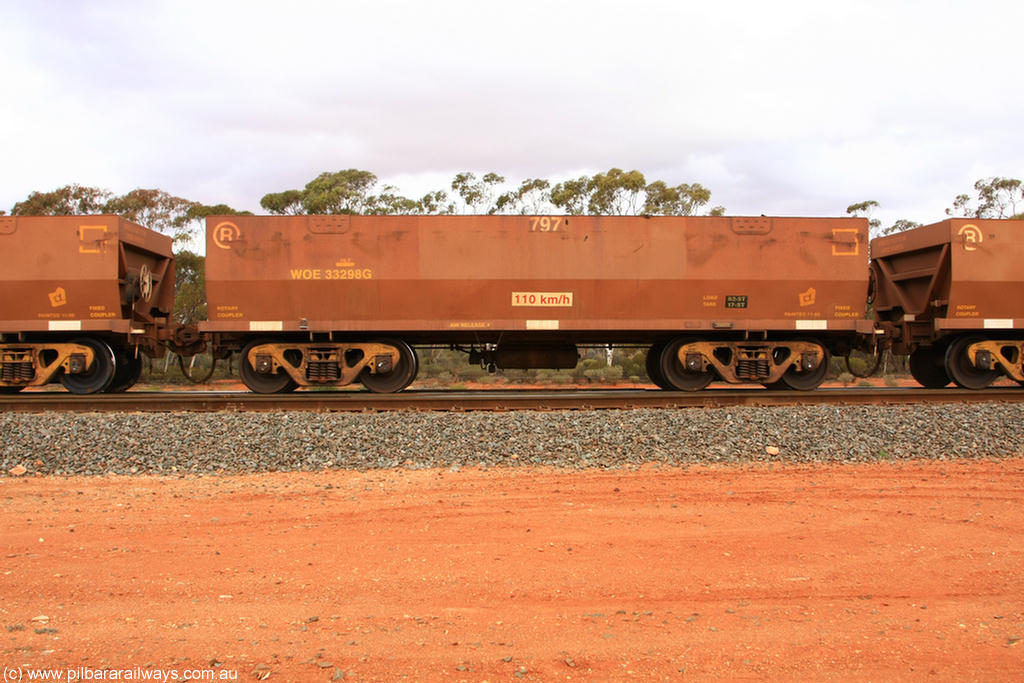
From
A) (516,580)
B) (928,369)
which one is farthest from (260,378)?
(928,369)

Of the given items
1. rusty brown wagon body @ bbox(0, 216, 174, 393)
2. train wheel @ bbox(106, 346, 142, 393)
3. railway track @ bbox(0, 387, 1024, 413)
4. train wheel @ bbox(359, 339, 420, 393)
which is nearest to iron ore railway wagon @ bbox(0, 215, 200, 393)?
rusty brown wagon body @ bbox(0, 216, 174, 393)

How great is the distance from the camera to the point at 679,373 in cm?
1120

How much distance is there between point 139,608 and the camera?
338cm

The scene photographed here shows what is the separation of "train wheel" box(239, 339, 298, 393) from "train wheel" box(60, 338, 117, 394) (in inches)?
91.1

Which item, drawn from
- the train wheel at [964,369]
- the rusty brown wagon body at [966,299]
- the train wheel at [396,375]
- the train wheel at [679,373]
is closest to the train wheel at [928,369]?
the rusty brown wagon body at [966,299]

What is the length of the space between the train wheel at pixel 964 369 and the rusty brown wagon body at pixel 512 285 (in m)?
2.02

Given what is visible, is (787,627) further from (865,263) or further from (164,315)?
(164,315)

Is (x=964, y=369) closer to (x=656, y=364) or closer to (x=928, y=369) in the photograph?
(x=928, y=369)

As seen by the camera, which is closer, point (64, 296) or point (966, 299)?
point (64, 296)

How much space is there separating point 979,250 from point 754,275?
13.1 ft

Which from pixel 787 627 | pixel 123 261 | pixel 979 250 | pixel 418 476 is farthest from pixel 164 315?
pixel 979 250

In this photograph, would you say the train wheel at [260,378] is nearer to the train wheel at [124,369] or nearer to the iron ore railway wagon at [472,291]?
the iron ore railway wagon at [472,291]

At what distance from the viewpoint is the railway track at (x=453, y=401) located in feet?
30.8

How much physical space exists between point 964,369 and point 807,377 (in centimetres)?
294
